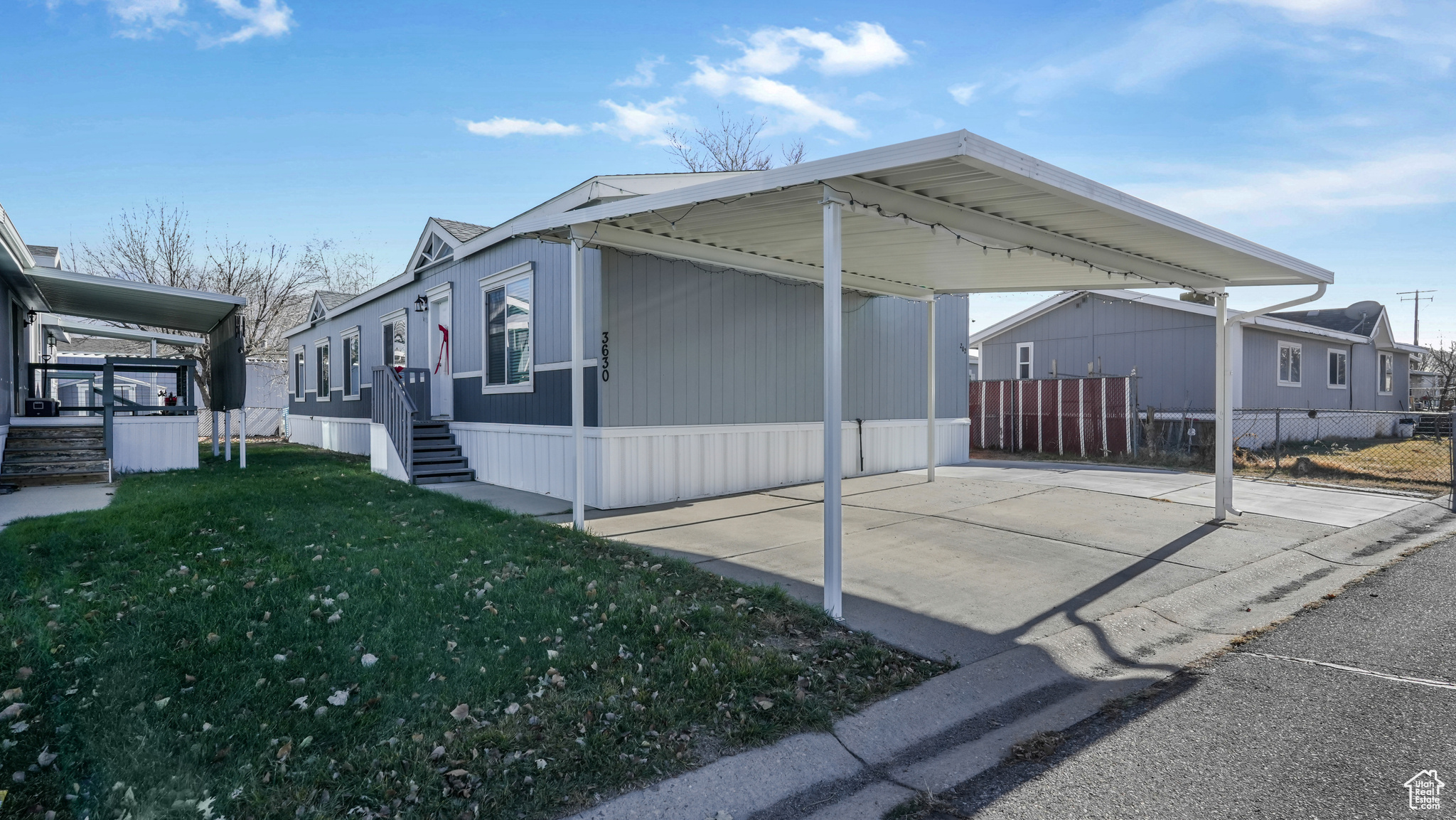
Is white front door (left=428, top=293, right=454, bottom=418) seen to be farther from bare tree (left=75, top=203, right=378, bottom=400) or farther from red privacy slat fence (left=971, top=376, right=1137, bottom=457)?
bare tree (left=75, top=203, right=378, bottom=400)

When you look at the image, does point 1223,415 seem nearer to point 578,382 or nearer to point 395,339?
point 578,382

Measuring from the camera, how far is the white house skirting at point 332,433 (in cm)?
1642

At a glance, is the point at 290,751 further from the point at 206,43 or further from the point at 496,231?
the point at 206,43

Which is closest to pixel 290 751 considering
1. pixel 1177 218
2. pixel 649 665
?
pixel 649 665

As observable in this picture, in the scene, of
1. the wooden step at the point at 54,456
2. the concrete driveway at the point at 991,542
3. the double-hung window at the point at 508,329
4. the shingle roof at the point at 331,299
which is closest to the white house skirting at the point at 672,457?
the concrete driveway at the point at 991,542

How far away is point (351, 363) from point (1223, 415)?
16952mm

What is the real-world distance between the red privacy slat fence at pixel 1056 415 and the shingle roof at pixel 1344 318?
9.78 metres

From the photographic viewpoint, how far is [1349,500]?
9.09 metres

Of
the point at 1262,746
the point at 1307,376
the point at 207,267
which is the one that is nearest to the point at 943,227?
the point at 1262,746

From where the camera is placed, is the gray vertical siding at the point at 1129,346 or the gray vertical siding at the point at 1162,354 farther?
the gray vertical siding at the point at 1162,354

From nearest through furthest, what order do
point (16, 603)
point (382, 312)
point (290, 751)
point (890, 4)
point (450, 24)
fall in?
point (290, 751) → point (16, 603) → point (890, 4) → point (450, 24) → point (382, 312)

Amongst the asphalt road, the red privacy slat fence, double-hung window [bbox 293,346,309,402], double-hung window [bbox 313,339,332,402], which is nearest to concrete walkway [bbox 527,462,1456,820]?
the asphalt road

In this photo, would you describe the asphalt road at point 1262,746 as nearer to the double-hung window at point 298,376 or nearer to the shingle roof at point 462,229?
the shingle roof at point 462,229

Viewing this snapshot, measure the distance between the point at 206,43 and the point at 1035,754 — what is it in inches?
611
